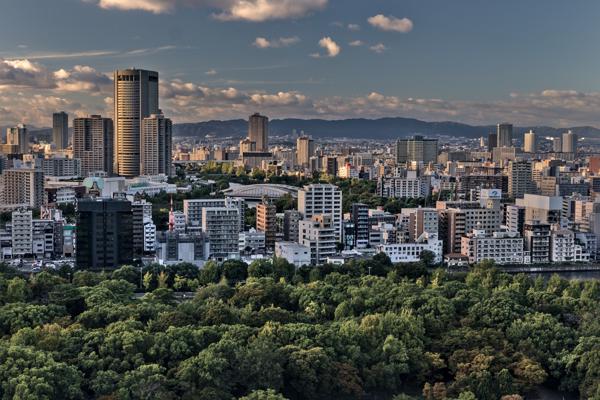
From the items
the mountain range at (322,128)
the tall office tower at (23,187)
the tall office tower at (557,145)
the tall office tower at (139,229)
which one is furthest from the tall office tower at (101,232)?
the mountain range at (322,128)

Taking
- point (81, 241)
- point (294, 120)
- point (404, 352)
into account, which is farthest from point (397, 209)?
point (294, 120)

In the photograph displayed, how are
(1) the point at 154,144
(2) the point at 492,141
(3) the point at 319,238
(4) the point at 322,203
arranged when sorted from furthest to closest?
(2) the point at 492,141
(1) the point at 154,144
(4) the point at 322,203
(3) the point at 319,238

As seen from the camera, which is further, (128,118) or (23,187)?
(128,118)

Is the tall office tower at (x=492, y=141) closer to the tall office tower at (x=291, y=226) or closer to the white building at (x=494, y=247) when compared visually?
the white building at (x=494, y=247)

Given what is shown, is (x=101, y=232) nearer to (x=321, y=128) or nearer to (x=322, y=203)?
(x=322, y=203)

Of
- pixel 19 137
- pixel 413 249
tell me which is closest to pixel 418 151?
pixel 19 137

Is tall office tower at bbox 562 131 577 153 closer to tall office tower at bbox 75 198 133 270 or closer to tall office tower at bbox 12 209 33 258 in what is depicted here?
tall office tower at bbox 12 209 33 258

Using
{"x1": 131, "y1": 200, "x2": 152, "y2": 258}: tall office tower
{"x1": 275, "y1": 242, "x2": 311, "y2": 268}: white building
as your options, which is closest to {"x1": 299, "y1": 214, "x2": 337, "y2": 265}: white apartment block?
{"x1": 275, "y1": 242, "x2": 311, "y2": 268}: white building
